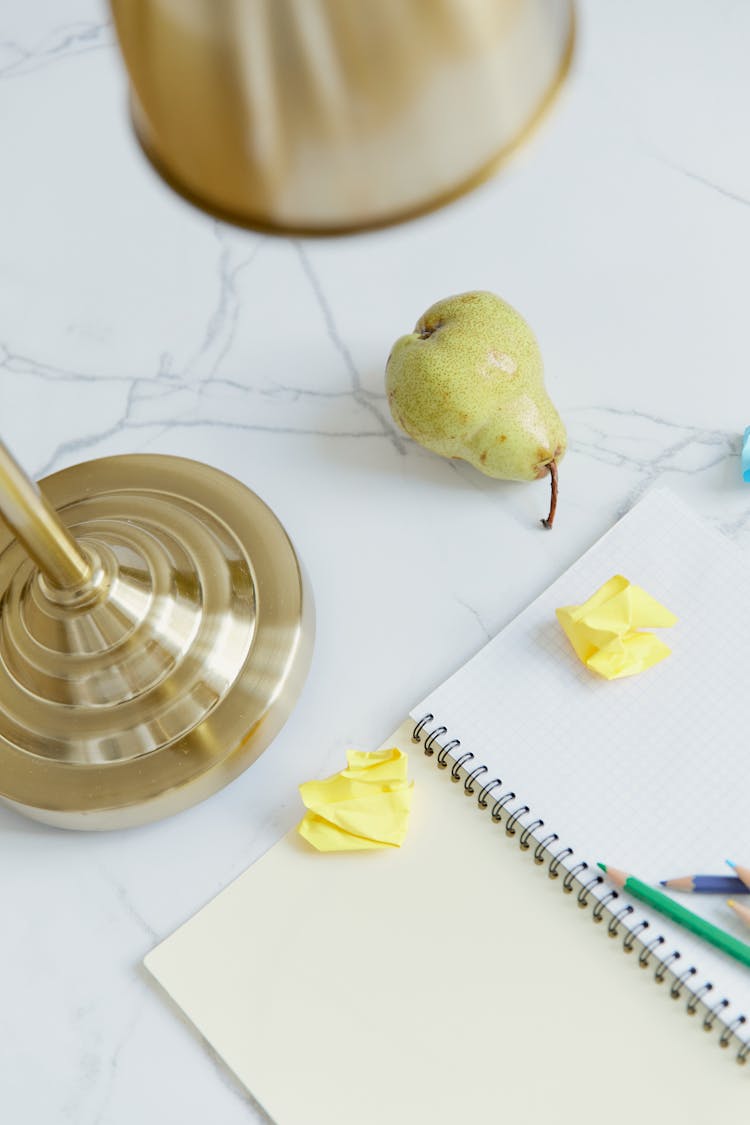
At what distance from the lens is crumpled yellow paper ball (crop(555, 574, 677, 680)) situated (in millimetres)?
705

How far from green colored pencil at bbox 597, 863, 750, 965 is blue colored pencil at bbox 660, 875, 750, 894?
0.04ft

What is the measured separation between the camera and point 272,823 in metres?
0.71

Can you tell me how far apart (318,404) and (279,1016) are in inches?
16.5

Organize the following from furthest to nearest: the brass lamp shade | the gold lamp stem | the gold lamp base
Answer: the gold lamp base
the gold lamp stem
the brass lamp shade

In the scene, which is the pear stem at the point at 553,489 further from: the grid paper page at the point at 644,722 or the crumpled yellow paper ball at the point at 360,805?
the crumpled yellow paper ball at the point at 360,805

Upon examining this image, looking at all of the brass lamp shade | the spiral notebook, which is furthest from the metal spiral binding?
the brass lamp shade

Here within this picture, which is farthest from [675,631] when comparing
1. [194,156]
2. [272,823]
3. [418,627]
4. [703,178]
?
[194,156]

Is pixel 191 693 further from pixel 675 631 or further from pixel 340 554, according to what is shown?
pixel 675 631

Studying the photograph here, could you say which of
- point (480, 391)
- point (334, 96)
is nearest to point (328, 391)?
point (480, 391)

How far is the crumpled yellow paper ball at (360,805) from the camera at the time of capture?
0.69 metres

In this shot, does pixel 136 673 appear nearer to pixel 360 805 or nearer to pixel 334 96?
pixel 360 805

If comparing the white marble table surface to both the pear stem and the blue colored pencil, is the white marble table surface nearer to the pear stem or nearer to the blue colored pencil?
the pear stem

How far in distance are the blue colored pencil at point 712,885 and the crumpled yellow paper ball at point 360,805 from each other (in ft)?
0.54

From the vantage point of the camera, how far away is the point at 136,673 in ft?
2.25
